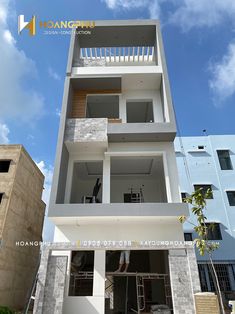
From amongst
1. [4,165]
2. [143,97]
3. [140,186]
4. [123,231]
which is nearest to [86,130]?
[143,97]

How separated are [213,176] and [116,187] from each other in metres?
7.08

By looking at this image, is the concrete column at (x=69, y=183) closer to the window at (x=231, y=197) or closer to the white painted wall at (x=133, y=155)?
the white painted wall at (x=133, y=155)

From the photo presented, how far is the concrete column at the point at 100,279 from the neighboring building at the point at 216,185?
307 inches

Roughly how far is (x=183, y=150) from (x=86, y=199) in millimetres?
8412

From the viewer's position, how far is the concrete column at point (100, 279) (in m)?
6.53

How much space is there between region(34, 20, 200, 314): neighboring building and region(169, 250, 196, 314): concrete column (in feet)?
0.08

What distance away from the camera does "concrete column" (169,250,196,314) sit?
573cm

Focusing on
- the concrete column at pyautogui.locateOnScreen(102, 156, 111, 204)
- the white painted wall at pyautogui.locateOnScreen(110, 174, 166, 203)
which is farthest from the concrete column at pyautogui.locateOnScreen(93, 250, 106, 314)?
the white painted wall at pyautogui.locateOnScreen(110, 174, 166, 203)

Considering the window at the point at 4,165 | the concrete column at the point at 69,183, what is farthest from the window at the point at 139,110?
the window at the point at 4,165

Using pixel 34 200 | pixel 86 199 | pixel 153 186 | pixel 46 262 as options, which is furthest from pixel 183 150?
pixel 46 262

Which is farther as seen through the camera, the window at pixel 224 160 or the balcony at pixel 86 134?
the window at pixel 224 160

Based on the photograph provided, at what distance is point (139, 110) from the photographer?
11.7 meters

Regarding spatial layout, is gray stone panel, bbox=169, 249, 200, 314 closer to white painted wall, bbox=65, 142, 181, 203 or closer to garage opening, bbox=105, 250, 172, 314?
white painted wall, bbox=65, 142, 181, 203

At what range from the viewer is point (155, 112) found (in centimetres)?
1008
